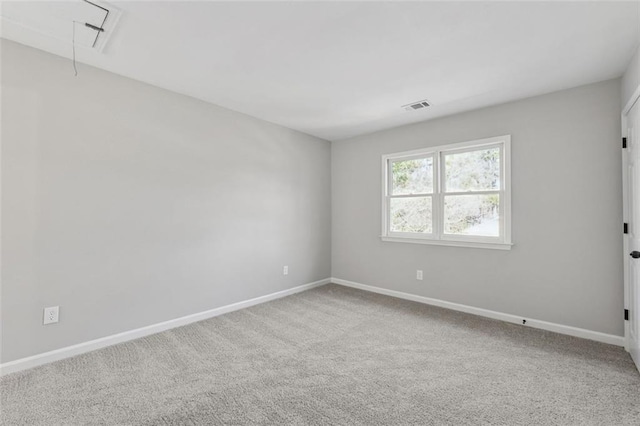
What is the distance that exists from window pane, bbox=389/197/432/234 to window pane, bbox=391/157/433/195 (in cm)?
13

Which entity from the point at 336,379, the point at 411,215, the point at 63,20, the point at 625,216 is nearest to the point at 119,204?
the point at 63,20

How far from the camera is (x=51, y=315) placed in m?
2.37

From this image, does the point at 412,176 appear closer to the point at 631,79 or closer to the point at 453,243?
the point at 453,243

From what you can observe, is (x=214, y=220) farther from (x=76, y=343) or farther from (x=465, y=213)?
(x=465, y=213)

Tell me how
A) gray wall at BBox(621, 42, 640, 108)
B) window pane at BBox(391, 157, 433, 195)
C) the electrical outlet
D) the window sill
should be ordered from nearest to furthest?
gray wall at BBox(621, 42, 640, 108), the electrical outlet, the window sill, window pane at BBox(391, 157, 433, 195)

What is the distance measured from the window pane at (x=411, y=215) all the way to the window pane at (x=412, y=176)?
13cm

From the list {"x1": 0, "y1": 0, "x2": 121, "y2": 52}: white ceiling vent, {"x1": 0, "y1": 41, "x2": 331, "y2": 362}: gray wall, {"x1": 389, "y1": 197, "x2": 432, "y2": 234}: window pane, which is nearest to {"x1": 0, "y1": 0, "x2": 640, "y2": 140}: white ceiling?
{"x1": 0, "y1": 0, "x2": 121, "y2": 52}: white ceiling vent

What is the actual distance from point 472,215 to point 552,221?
80 centimetres

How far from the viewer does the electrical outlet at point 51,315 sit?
2348mm

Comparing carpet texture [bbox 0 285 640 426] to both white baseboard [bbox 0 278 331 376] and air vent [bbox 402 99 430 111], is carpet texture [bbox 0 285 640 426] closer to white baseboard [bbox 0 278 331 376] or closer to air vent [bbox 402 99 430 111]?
white baseboard [bbox 0 278 331 376]

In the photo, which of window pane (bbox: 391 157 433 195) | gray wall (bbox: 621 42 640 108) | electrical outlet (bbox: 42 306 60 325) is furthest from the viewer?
window pane (bbox: 391 157 433 195)

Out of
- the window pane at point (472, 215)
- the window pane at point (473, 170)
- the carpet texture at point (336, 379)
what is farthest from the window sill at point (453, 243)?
the carpet texture at point (336, 379)

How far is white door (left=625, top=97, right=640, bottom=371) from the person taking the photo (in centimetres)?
227

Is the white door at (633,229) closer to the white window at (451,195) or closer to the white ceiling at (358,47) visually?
the white ceiling at (358,47)
